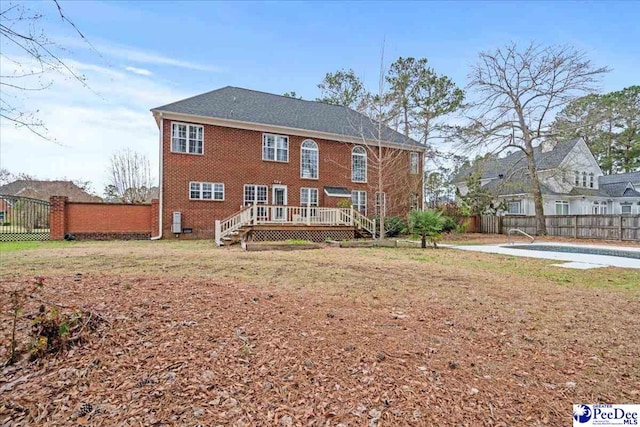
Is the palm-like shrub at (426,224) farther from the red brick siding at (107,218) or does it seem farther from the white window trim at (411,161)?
the red brick siding at (107,218)

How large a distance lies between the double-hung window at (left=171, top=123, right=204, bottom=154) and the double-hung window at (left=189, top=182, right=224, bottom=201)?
168cm

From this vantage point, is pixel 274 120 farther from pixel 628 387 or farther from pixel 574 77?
pixel 628 387

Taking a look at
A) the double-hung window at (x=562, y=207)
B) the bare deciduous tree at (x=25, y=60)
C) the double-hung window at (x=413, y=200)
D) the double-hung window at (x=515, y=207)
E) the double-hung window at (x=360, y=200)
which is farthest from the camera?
the double-hung window at (x=562, y=207)

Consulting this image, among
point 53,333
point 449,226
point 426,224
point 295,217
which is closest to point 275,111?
point 295,217

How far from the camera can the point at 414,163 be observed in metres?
23.3

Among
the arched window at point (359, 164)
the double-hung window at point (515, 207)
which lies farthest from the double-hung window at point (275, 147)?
the double-hung window at point (515, 207)

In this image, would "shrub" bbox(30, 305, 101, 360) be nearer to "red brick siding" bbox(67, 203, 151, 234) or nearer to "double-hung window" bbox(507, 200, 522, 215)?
"red brick siding" bbox(67, 203, 151, 234)

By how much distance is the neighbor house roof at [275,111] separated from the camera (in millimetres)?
17984

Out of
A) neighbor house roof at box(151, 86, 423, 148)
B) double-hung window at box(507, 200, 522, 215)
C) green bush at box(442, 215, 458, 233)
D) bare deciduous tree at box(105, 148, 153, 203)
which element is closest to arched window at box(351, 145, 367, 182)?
neighbor house roof at box(151, 86, 423, 148)

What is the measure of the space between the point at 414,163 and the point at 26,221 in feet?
70.2

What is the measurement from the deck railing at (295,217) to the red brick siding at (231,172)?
6.48 ft

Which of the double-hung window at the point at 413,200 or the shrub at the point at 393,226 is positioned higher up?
the double-hung window at the point at 413,200

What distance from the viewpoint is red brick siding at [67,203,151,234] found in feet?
51.4

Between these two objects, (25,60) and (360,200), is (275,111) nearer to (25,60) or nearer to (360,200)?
(360,200)
